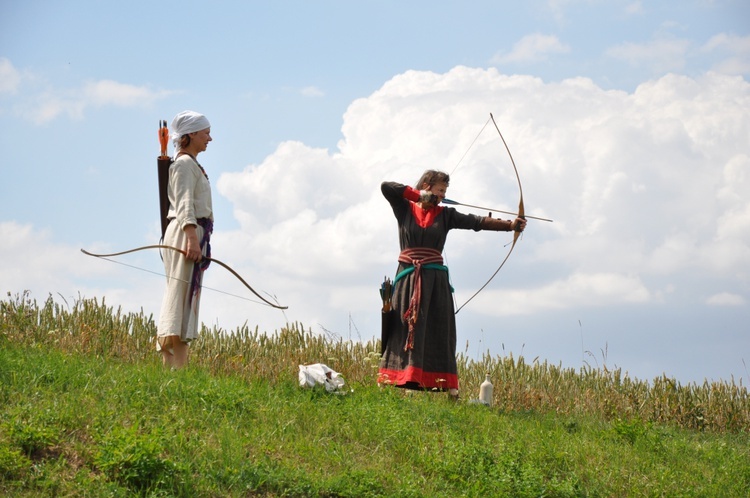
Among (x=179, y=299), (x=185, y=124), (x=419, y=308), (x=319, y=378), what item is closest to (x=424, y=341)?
(x=419, y=308)

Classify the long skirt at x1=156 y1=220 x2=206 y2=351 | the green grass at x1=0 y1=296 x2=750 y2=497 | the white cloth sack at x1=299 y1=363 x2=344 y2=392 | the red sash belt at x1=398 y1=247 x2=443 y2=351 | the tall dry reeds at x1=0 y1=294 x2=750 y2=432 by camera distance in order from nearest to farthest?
the green grass at x1=0 y1=296 x2=750 y2=497 < the long skirt at x1=156 y1=220 x2=206 y2=351 < the white cloth sack at x1=299 y1=363 x2=344 y2=392 < the red sash belt at x1=398 y1=247 x2=443 y2=351 < the tall dry reeds at x1=0 y1=294 x2=750 y2=432

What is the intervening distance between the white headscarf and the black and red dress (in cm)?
207

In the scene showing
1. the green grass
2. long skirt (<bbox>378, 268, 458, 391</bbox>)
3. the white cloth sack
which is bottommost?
the green grass

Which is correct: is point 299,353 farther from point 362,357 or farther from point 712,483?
point 712,483

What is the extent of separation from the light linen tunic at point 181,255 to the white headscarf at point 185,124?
0.65 feet

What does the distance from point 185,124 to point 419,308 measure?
3.00m

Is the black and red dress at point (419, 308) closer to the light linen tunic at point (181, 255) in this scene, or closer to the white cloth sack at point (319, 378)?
the white cloth sack at point (319, 378)

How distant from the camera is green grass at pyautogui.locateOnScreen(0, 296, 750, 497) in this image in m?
5.98

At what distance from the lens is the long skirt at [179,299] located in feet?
26.8

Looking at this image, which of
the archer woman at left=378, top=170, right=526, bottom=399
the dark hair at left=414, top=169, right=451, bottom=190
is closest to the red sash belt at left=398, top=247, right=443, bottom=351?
the archer woman at left=378, top=170, right=526, bottom=399

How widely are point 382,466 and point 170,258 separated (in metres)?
2.95

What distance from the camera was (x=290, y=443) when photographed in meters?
6.85

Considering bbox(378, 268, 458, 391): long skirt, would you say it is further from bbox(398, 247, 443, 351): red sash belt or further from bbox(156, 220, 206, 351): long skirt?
bbox(156, 220, 206, 351): long skirt

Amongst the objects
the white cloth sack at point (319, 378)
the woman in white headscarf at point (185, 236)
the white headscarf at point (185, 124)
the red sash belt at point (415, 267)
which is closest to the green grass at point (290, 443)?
the white cloth sack at point (319, 378)
